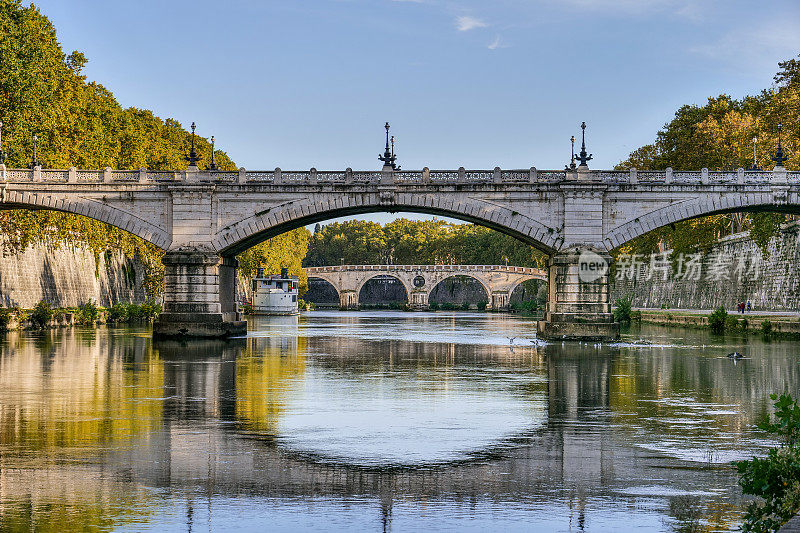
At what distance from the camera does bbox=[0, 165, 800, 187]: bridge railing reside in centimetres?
4844

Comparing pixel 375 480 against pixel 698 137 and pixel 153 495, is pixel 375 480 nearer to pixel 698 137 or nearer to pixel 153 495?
pixel 153 495

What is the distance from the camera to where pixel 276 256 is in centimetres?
10844

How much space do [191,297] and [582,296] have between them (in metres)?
19.1

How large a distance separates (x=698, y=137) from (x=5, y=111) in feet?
155

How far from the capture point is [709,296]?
79.6 m

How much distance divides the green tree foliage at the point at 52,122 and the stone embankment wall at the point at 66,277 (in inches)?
59.9

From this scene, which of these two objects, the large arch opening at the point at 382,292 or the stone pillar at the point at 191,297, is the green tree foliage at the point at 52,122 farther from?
the large arch opening at the point at 382,292

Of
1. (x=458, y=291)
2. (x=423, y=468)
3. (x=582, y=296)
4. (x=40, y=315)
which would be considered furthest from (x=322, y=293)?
(x=423, y=468)

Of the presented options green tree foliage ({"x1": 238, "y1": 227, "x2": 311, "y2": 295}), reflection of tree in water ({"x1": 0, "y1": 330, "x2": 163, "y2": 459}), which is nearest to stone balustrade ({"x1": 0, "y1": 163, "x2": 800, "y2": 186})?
reflection of tree in water ({"x1": 0, "y1": 330, "x2": 163, "y2": 459})

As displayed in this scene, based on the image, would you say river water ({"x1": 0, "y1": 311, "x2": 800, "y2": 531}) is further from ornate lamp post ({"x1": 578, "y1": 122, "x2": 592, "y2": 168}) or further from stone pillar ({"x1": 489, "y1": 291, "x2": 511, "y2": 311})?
stone pillar ({"x1": 489, "y1": 291, "x2": 511, "y2": 311})

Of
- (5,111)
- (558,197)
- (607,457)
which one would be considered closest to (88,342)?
(5,111)

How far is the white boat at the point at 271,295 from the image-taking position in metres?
108

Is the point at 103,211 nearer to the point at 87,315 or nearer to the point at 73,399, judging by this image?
the point at 87,315

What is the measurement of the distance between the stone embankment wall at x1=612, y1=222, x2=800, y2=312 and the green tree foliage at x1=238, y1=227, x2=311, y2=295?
39118mm
